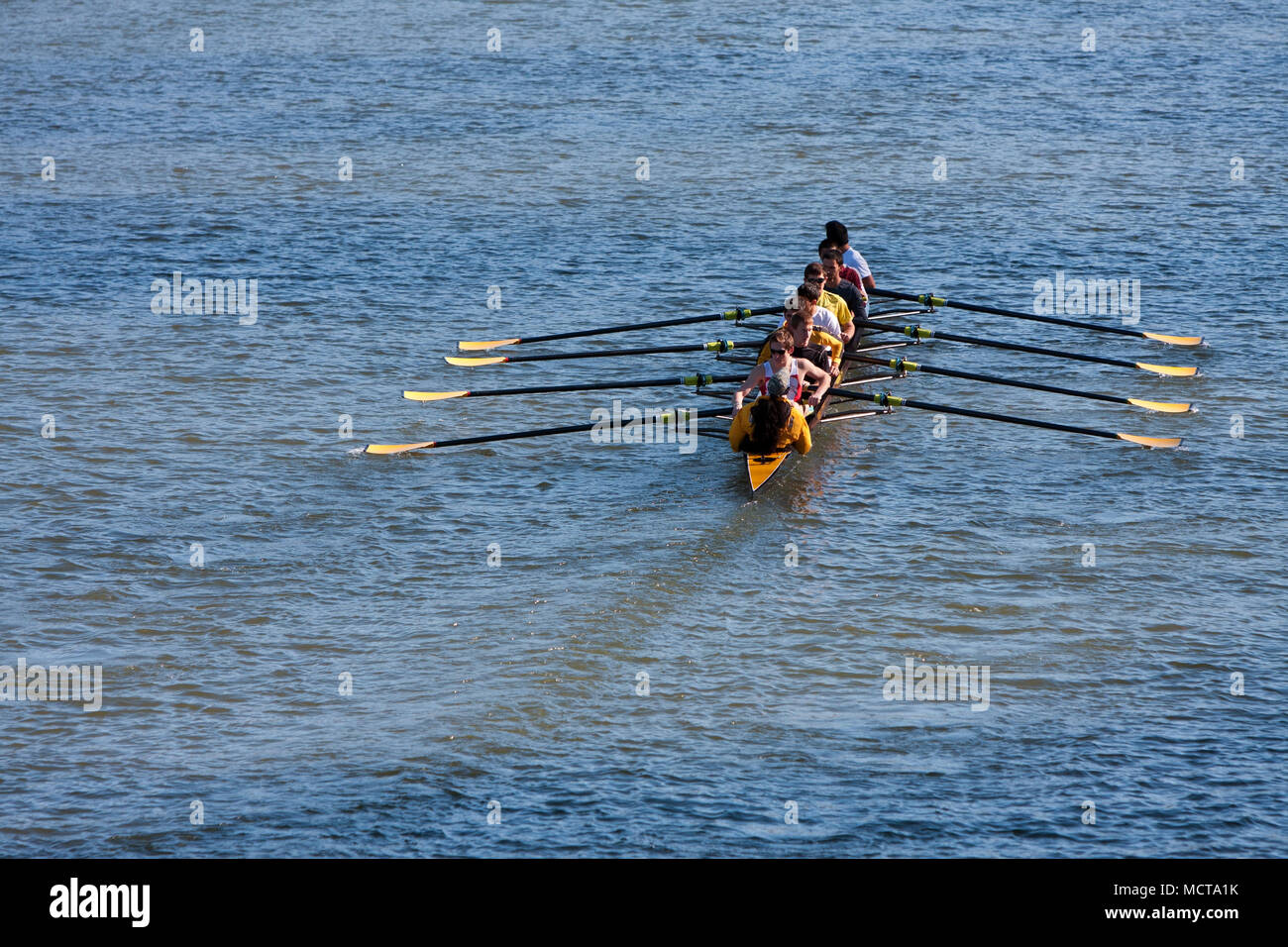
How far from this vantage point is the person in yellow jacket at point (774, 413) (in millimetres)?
15578

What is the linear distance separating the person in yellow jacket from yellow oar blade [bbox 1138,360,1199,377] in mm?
5793

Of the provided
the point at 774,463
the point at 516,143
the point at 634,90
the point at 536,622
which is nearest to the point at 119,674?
the point at 536,622

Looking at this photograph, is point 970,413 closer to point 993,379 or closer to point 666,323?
point 993,379

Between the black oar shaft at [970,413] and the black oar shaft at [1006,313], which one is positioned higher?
the black oar shaft at [1006,313]

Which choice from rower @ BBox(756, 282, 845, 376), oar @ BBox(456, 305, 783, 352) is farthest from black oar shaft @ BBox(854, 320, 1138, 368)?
rower @ BBox(756, 282, 845, 376)

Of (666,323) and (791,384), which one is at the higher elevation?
(666,323)

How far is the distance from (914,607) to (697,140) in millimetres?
20247

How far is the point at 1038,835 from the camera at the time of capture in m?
10.4

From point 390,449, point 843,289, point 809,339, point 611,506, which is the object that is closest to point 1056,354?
point 843,289

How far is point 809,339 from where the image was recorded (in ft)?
58.1

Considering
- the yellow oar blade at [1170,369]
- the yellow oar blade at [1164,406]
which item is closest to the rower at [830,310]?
the yellow oar blade at [1164,406]

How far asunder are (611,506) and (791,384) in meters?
2.40

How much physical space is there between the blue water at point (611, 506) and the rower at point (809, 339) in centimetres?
96

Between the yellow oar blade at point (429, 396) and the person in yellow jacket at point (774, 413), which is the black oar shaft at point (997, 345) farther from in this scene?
the yellow oar blade at point (429, 396)
